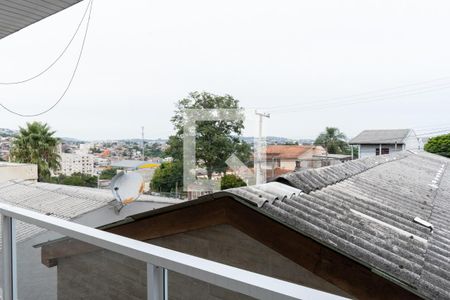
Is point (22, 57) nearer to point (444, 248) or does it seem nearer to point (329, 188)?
point (329, 188)

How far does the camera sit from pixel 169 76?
1820 cm

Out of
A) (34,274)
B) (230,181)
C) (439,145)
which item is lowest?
(230,181)

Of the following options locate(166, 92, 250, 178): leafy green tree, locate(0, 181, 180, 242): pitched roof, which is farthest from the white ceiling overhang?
locate(166, 92, 250, 178): leafy green tree

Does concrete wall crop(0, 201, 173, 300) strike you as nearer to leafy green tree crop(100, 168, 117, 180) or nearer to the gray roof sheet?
the gray roof sheet

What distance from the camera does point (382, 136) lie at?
1750 cm

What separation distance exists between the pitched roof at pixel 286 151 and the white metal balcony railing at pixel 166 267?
1106 centimetres

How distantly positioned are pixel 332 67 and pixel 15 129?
14.4 meters

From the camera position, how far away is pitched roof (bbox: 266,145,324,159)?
1214 centimetres

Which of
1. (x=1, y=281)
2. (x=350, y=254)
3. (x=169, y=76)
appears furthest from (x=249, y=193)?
(x=169, y=76)

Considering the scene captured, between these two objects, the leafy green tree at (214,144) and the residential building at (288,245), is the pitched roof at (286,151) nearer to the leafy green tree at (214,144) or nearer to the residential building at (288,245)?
the leafy green tree at (214,144)

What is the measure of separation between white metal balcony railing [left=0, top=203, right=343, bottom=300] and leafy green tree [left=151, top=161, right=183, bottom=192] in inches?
364

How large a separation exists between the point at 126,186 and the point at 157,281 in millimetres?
4363

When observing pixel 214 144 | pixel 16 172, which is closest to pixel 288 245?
pixel 16 172

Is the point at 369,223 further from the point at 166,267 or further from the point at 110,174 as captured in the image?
the point at 110,174
